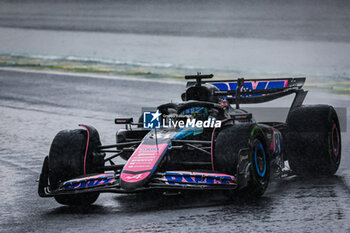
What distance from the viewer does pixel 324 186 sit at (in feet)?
27.3

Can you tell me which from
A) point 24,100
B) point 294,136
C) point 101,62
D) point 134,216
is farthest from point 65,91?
point 134,216

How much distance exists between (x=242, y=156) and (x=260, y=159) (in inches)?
25.1

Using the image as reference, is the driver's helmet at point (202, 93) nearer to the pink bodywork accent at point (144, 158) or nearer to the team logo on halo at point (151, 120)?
the team logo on halo at point (151, 120)

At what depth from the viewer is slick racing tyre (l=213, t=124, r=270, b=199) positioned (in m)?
7.14

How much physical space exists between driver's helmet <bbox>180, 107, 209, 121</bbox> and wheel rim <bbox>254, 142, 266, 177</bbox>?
3.15 ft

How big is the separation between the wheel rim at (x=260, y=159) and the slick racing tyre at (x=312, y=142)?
131 cm

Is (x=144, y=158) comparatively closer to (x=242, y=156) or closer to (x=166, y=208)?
(x=166, y=208)

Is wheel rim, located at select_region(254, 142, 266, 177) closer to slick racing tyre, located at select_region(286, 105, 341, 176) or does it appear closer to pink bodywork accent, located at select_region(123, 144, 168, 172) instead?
pink bodywork accent, located at select_region(123, 144, 168, 172)

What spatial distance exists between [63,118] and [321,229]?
368 inches

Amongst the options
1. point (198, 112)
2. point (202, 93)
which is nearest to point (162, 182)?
point (198, 112)

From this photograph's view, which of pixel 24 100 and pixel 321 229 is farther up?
pixel 24 100

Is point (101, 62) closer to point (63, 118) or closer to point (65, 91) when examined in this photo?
point (65, 91)

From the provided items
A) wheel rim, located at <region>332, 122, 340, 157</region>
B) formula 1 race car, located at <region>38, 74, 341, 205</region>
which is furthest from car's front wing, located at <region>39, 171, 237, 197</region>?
wheel rim, located at <region>332, 122, 340, 157</region>

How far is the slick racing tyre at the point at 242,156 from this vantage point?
7.14m
